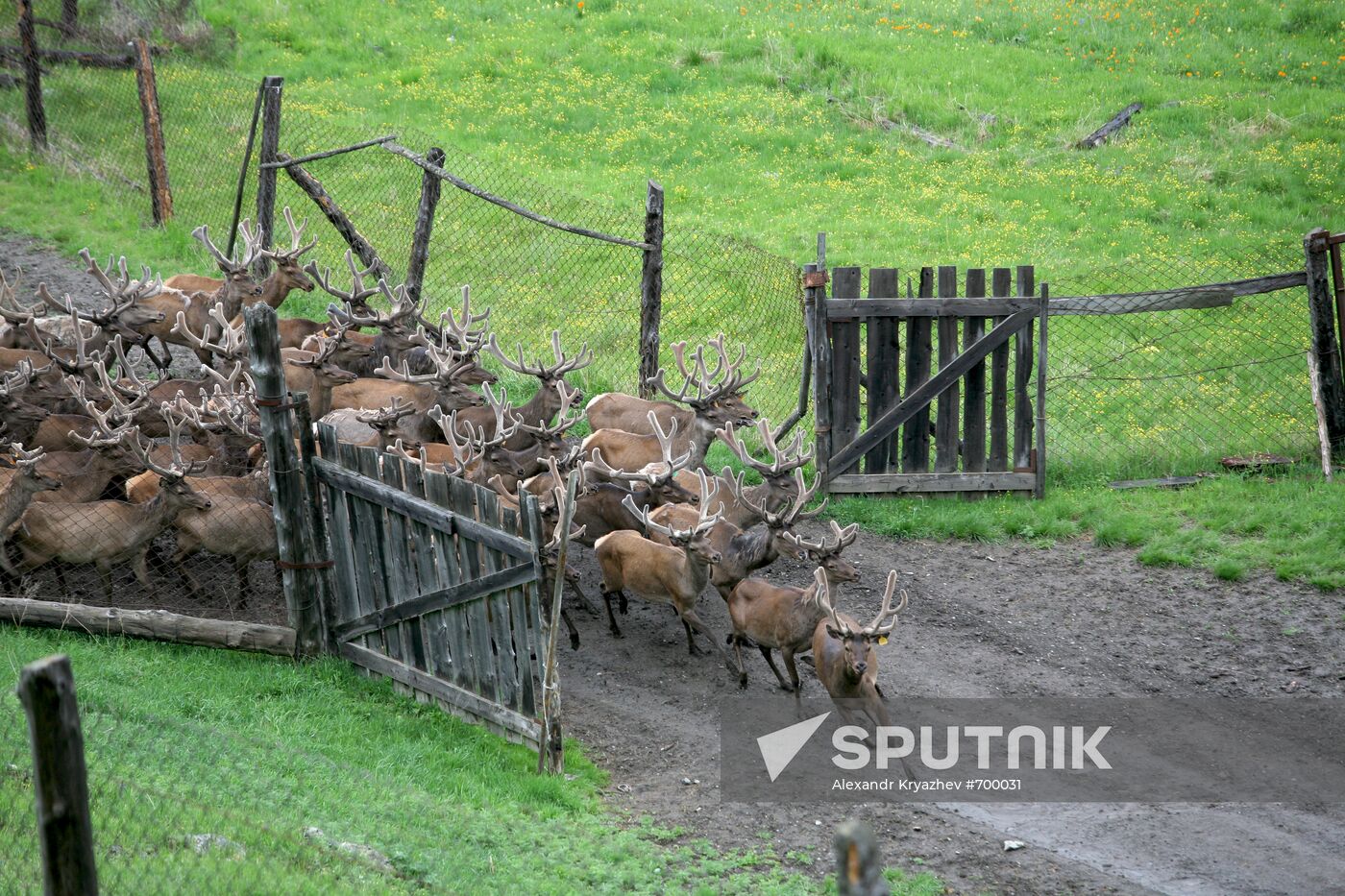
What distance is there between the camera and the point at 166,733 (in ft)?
21.8

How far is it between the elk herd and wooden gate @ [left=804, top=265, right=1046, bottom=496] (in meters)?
0.91

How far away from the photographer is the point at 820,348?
11141 mm

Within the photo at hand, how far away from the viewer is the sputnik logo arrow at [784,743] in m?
7.45

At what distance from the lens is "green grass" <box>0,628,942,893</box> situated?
18.0ft

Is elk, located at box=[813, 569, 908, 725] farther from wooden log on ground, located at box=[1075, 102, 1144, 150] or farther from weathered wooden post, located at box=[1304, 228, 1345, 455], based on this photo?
wooden log on ground, located at box=[1075, 102, 1144, 150]

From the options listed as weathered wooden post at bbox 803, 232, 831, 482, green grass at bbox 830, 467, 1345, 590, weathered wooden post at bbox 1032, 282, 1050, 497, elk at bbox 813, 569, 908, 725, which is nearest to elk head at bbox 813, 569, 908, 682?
elk at bbox 813, 569, 908, 725

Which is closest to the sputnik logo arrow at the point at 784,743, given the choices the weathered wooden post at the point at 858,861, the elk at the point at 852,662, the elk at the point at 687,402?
the elk at the point at 852,662

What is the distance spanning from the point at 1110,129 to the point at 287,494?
16944 millimetres

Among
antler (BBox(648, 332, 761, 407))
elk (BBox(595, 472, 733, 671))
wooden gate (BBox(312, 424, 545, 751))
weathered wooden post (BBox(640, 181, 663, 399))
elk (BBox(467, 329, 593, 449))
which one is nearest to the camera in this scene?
wooden gate (BBox(312, 424, 545, 751))

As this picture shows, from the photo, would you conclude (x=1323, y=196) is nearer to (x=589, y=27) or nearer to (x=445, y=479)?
(x=589, y=27)

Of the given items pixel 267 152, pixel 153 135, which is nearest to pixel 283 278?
pixel 267 152

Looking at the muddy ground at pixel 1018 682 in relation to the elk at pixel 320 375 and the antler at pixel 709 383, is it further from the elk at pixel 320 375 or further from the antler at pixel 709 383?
the elk at pixel 320 375

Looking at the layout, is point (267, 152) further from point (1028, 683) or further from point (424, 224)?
point (1028, 683)

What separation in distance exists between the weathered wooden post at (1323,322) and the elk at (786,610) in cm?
520
